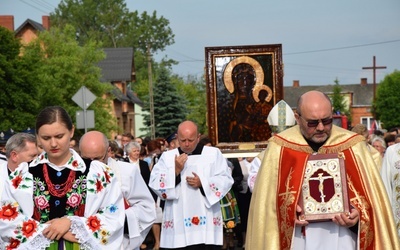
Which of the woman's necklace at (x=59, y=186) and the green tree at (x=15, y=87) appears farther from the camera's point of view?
the green tree at (x=15, y=87)

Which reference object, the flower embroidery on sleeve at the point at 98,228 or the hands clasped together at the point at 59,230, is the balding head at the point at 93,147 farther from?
the hands clasped together at the point at 59,230

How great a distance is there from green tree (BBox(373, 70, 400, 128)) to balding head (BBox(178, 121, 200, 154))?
73186 millimetres

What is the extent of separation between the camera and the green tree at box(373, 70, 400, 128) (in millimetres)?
85250

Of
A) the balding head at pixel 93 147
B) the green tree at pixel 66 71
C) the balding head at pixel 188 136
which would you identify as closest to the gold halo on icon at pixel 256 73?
the balding head at pixel 188 136

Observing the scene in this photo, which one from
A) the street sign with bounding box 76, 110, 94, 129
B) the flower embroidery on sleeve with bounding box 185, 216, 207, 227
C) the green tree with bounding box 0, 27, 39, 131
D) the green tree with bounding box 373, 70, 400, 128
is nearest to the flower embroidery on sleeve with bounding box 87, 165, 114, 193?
the flower embroidery on sleeve with bounding box 185, 216, 207, 227

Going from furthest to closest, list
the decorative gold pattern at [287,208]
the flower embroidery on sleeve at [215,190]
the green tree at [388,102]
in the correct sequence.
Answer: the green tree at [388,102] → the flower embroidery on sleeve at [215,190] → the decorative gold pattern at [287,208]

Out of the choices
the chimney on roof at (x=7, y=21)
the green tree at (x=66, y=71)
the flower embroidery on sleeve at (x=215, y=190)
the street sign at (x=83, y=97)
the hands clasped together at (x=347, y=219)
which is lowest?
the flower embroidery on sleeve at (x=215, y=190)

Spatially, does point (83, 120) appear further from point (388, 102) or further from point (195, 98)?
point (388, 102)

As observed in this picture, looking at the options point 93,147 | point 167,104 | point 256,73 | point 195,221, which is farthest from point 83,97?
point 167,104

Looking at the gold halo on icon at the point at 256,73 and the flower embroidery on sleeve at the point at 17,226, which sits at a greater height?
the gold halo on icon at the point at 256,73

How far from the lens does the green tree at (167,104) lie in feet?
180

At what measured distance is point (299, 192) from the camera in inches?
253

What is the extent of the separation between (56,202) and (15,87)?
108 feet

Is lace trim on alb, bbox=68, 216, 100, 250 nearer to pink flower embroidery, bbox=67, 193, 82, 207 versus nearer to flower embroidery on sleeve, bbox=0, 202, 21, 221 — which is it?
pink flower embroidery, bbox=67, 193, 82, 207
